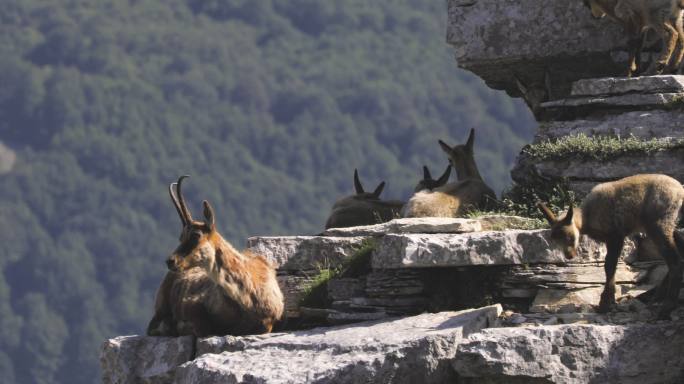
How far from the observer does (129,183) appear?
17875 centimetres

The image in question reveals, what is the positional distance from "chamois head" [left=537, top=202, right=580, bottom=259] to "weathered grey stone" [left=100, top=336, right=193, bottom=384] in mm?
3908

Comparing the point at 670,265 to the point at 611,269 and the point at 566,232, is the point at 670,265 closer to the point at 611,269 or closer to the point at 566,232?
the point at 611,269

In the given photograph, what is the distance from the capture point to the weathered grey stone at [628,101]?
18625mm

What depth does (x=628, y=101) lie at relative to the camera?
18.9 metres

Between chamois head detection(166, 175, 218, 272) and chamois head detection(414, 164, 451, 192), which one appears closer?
chamois head detection(166, 175, 218, 272)

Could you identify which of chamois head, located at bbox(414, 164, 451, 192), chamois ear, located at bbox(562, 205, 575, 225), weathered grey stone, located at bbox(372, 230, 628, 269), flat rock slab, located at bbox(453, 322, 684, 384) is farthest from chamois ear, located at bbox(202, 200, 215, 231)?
chamois head, located at bbox(414, 164, 451, 192)

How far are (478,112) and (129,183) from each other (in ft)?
130

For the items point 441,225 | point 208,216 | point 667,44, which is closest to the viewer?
point 208,216

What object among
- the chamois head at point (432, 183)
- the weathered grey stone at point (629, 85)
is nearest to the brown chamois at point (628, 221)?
the weathered grey stone at point (629, 85)

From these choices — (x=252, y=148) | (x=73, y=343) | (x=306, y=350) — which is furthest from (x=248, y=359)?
(x=252, y=148)

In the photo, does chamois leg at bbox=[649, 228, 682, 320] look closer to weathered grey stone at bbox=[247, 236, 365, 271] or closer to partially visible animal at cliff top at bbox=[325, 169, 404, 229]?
weathered grey stone at bbox=[247, 236, 365, 271]

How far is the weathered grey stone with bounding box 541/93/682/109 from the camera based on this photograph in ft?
61.1

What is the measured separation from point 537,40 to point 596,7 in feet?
3.67

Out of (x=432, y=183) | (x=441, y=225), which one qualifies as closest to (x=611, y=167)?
(x=441, y=225)
